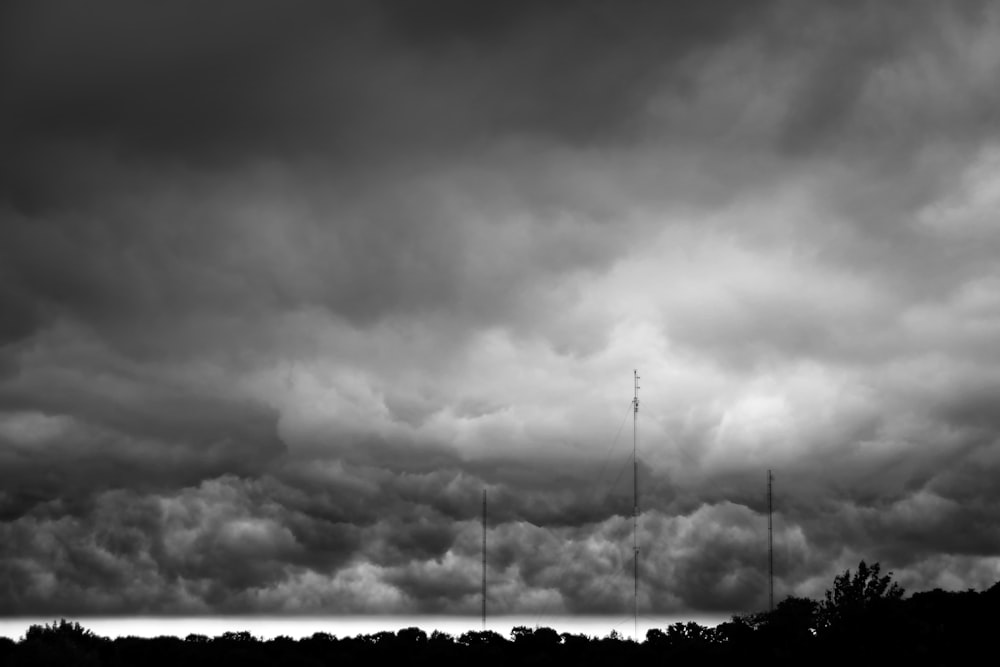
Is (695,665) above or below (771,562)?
below

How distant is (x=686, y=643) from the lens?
145m

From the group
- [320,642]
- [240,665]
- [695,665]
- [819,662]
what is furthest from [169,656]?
[819,662]

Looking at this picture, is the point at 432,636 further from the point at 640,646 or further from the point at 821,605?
the point at 821,605

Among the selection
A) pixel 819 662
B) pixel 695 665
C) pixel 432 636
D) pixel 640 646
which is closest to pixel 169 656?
pixel 432 636

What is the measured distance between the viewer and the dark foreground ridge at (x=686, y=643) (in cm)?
8406

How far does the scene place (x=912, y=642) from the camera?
81.6 m

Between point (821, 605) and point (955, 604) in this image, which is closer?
point (821, 605)

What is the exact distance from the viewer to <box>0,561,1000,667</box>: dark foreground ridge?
276 ft

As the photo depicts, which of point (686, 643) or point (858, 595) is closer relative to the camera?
point (858, 595)

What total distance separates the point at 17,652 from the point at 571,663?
82.1 meters

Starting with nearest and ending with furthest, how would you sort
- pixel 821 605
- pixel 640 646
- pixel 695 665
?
pixel 821 605 < pixel 695 665 < pixel 640 646

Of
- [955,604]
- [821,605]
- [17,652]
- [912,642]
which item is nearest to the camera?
[912,642]

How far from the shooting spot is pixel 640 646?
15675cm

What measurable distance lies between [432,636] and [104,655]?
60.8m
